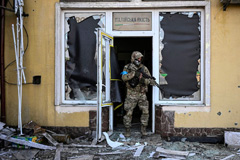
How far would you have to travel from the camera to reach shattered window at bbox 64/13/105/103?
607cm

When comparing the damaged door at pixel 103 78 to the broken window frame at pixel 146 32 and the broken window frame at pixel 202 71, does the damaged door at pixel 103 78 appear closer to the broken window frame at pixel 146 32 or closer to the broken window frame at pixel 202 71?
the broken window frame at pixel 146 32

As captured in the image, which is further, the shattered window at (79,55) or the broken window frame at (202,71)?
the shattered window at (79,55)

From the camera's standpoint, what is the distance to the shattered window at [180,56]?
19.5ft

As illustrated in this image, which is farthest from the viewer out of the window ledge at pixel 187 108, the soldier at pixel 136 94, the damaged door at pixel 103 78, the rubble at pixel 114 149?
the window ledge at pixel 187 108

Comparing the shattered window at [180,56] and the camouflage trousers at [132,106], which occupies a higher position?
the shattered window at [180,56]

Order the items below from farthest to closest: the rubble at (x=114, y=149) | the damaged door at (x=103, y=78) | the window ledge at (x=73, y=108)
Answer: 1. the window ledge at (x=73, y=108)
2. the damaged door at (x=103, y=78)
3. the rubble at (x=114, y=149)

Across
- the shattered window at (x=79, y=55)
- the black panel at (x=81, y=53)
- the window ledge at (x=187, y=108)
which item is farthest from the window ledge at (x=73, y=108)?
the window ledge at (x=187, y=108)

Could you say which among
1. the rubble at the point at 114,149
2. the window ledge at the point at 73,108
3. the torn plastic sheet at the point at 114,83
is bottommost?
the rubble at the point at 114,149

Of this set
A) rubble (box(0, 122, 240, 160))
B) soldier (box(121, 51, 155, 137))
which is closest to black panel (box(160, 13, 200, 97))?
soldier (box(121, 51, 155, 137))

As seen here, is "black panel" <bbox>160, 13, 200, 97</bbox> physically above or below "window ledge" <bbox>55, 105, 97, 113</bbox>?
above

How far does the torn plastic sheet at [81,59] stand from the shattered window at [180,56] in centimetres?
173

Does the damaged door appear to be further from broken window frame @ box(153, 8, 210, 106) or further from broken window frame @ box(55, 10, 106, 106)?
broken window frame @ box(153, 8, 210, 106)

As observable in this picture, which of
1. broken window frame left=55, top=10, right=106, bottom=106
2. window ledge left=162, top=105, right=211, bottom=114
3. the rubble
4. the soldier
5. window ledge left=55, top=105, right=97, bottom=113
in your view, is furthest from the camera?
broken window frame left=55, top=10, right=106, bottom=106

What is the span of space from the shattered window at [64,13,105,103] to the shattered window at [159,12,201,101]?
5.67ft
